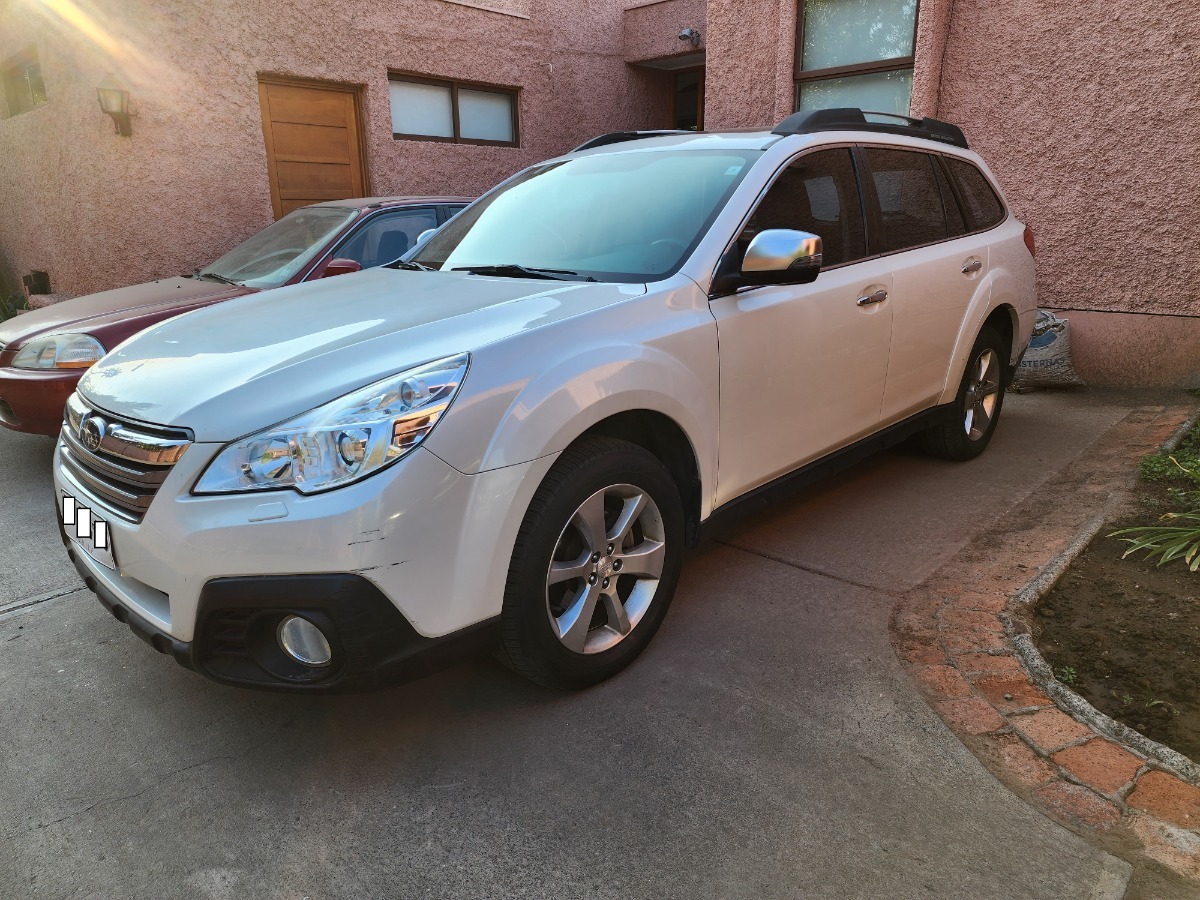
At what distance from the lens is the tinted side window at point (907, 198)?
149 inches

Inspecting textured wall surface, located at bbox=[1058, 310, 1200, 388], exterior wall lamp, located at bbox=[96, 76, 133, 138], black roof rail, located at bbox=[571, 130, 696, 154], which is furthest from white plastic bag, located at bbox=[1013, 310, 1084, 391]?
exterior wall lamp, located at bbox=[96, 76, 133, 138]

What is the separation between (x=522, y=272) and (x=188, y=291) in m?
3.21

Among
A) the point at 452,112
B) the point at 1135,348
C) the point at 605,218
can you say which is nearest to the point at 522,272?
the point at 605,218

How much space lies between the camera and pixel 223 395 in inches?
86.8

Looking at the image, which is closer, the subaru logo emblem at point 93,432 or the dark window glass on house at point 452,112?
the subaru logo emblem at point 93,432

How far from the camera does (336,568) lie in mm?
2029

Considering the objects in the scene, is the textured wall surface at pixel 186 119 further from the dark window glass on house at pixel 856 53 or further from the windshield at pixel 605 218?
the windshield at pixel 605 218

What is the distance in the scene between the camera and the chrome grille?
7.20 ft

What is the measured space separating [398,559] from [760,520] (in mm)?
2383

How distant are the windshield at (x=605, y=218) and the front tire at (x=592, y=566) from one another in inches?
28.3

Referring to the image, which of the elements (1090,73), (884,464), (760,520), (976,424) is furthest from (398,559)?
(1090,73)

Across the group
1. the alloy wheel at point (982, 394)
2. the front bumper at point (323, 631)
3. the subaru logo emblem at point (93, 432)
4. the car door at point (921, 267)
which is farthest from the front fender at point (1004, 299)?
the subaru logo emblem at point (93, 432)

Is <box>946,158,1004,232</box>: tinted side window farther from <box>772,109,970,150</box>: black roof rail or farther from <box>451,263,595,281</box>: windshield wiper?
<box>451,263,595,281</box>: windshield wiper

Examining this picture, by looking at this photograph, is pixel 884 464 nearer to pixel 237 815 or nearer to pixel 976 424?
pixel 976 424
